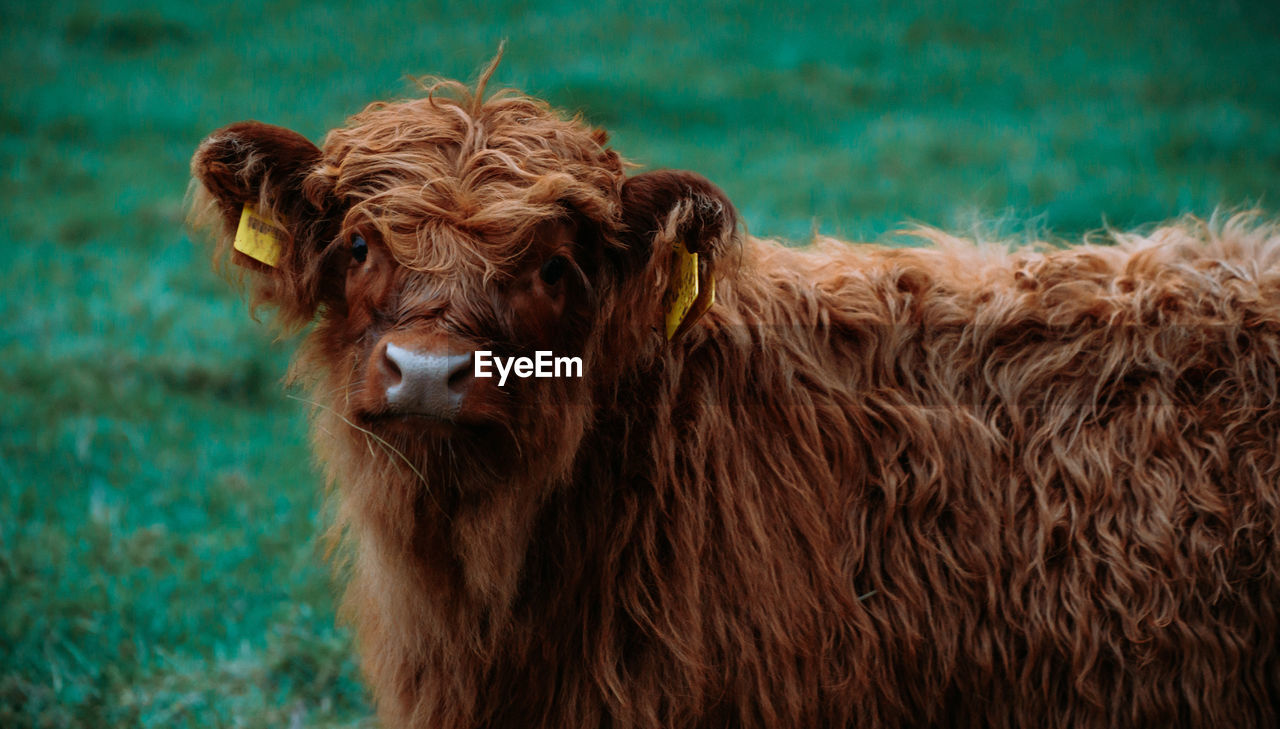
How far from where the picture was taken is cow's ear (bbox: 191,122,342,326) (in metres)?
2.82

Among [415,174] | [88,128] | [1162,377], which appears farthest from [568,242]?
[88,128]

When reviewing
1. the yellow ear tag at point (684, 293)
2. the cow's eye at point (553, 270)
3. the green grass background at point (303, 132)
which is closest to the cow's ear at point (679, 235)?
the yellow ear tag at point (684, 293)

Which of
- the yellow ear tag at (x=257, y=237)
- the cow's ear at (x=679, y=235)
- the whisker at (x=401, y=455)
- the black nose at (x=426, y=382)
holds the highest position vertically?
the cow's ear at (x=679, y=235)

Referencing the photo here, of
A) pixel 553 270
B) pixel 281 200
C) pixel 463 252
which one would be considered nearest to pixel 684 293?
pixel 553 270

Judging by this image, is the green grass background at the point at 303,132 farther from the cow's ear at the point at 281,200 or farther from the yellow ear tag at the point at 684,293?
the yellow ear tag at the point at 684,293

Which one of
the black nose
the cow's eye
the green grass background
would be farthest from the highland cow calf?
the green grass background

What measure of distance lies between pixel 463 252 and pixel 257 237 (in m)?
0.72

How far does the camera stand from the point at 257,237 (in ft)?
9.49

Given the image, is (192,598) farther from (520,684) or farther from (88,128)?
(88,128)

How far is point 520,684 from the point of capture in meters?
2.90

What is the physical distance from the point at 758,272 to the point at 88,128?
942 centimetres

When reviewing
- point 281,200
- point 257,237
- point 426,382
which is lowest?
point 426,382

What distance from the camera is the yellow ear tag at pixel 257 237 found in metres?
2.89
